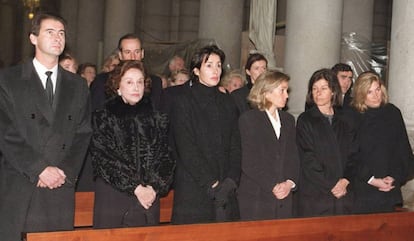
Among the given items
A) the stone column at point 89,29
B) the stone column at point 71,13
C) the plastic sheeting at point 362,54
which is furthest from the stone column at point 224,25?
the stone column at point 71,13

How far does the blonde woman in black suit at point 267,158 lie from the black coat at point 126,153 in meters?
0.77

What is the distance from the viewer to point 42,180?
4.04m

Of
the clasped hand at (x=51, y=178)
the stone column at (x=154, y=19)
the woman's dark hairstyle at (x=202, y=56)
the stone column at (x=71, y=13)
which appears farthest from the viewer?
the stone column at (x=154, y=19)

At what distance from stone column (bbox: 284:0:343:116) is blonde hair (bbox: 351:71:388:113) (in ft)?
8.40

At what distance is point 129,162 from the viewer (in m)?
4.39

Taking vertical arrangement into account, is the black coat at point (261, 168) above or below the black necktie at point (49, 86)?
below

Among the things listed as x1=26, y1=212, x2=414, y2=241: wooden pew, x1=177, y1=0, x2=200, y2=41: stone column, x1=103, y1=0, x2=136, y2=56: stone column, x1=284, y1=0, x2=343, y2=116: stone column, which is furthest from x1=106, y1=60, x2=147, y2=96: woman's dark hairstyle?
x1=177, y1=0, x2=200, y2=41: stone column

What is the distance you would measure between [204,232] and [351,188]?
2.09 metres

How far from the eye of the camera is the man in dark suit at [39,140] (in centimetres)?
408

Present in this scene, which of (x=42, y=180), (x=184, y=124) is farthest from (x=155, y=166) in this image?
(x=42, y=180)

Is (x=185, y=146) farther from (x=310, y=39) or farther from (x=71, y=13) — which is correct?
(x=71, y=13)

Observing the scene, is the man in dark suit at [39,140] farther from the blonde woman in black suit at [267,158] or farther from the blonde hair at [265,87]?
the blonde hair at [265,87]

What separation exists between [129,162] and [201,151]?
0.64 m

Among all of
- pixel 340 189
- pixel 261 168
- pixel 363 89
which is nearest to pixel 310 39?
pixel 363 89
